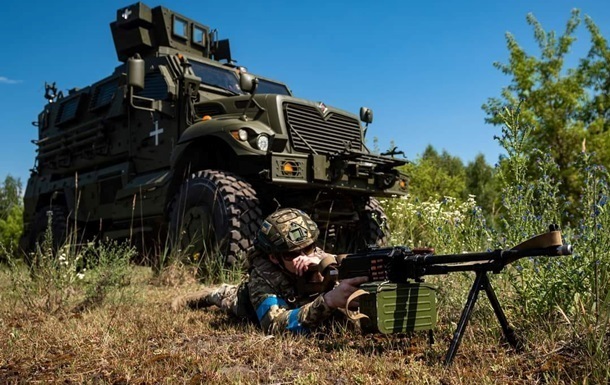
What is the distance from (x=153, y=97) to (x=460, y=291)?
16.8 feet

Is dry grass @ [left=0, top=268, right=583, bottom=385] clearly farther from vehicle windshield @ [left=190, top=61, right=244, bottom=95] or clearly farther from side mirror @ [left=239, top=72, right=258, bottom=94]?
vehicle windshield @ [left=190, top=61, right=244, bottom=95]

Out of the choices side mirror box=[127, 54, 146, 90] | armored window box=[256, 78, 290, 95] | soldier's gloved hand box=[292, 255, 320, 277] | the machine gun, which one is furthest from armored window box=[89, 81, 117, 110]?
the machine gun

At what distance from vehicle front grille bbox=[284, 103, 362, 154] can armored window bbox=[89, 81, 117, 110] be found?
3.45 metres

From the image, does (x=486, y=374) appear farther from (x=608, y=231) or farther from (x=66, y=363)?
(x=66, y=363)

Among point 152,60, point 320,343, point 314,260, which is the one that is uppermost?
point 152,60

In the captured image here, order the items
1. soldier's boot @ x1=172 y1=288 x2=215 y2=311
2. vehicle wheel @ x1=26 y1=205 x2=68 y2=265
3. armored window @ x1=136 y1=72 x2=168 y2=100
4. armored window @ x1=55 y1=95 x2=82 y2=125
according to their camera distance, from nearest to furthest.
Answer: soldier's boot @ x1=172 y1=288 x2=215 y2=311
armored window @ x1=136 y1=72 x2=168 y2=100
vehicle wheel @ x1=26 y1=205 x2=68 y2=265
armored window @ x1=55 y1=95 x2=82 y2=125

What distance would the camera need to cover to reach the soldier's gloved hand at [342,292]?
2.78 m

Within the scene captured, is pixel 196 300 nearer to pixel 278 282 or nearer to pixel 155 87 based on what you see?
pixel 278 282

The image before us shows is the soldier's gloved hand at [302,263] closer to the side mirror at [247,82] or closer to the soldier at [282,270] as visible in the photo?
the soldier at [282,270]

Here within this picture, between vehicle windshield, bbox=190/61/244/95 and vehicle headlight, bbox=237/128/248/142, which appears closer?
vehicle headlight, bbox=237/128/248/142

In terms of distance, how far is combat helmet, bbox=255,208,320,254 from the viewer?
330 cm

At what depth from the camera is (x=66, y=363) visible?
2621 millimetres

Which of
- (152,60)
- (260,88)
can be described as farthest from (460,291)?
(152,60)

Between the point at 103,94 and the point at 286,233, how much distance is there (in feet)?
20.3
